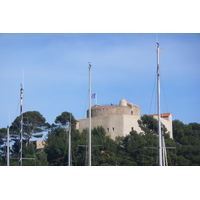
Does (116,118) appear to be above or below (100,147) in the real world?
above

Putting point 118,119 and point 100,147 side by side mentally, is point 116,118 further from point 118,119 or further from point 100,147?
point 100,147

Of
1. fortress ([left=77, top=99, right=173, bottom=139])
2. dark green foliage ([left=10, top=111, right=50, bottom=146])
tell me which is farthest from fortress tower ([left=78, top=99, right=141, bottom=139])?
dark green foliage ([left=10, top=111, right=50, bottom=146])

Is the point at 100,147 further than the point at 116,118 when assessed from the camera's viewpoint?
No

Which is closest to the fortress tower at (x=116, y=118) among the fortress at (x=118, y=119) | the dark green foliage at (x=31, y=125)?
the fortress at (x=118, y=119)

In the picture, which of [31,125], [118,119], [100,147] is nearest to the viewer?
[100,147]

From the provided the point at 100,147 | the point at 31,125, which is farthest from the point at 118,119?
the point at 31,125

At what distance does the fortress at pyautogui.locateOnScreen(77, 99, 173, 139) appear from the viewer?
35781 mm

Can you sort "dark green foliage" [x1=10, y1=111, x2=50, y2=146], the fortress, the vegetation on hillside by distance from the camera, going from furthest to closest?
"dark green foliage" [x1=10, y1=111, x2=50, y2=146]
the fortress
the vegetation on hillside

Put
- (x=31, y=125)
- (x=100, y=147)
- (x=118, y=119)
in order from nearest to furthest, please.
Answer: (x=100, y=147)
(x=118, y=119)
(x=31, y=125)

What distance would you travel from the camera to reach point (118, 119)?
118ft

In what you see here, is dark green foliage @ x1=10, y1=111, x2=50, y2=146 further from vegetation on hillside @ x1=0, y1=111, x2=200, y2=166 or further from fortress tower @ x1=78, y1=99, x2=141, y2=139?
fortress tower @ x1=78, y1=99, x2=141, y2=139
